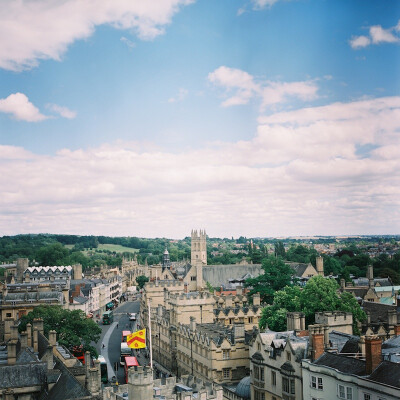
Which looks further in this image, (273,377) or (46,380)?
(273,377)

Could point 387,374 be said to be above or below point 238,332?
above

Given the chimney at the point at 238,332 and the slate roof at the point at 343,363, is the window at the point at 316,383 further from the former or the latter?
the chimney at the point at 238,332

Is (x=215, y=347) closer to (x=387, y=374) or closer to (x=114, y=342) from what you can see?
(x=387, y=374)

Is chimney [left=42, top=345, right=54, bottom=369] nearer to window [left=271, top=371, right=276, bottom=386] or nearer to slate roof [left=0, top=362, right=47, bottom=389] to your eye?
slate roof [left=0, top=362, right=47, bottom=389]

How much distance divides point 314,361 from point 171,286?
52.2 m

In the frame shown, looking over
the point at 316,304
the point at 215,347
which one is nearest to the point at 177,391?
the point at 215,347

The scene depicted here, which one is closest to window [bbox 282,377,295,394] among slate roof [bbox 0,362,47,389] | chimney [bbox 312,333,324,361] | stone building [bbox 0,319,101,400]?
chimney [bbox 312,333,324,361]

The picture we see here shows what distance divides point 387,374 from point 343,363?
5038 millimetres

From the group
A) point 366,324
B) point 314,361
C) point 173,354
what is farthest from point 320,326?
point 173,354

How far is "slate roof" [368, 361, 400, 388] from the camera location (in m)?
34.7

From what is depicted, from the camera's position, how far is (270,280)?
9781 centimetres

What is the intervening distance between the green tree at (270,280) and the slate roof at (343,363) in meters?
53.2

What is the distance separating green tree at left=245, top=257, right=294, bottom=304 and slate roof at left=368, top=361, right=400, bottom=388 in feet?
194

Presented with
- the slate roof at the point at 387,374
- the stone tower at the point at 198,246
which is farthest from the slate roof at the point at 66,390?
the stone tower at the point at 198,246
